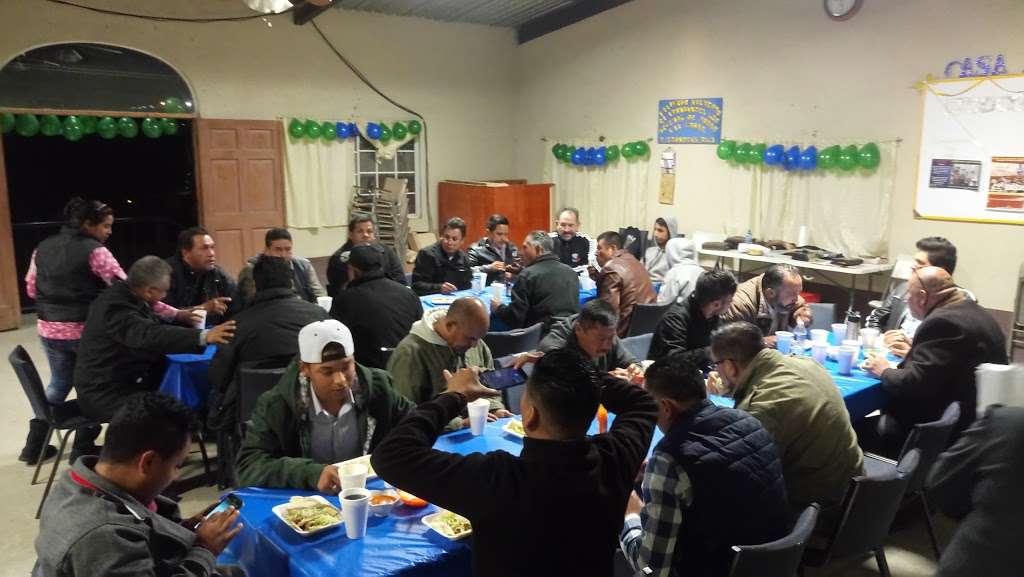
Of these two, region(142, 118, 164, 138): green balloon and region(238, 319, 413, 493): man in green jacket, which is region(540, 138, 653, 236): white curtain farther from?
region(238, 319, 413, 493): man in green jacket

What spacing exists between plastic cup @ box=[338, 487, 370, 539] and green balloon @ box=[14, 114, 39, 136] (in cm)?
777

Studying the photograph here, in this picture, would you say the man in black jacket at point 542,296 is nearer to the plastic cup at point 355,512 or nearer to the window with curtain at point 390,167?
the plastic cup at point 355,512

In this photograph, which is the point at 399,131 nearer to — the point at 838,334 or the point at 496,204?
the point at 496,204

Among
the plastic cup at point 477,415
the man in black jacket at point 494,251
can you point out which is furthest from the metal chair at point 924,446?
the man in black jacket at point 494,251

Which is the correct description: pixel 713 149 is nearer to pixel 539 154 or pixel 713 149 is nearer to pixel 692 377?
pixel 539 154

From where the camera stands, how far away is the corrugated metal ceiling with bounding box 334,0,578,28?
1013 centimetres

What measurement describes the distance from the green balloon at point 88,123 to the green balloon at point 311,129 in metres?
2.52

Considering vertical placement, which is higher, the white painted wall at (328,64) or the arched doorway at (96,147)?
the white painted wall at (328,64)

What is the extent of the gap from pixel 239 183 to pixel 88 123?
1.83 m

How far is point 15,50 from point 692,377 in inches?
341

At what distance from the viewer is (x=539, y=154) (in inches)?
466

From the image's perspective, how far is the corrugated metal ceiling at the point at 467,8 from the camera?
33.2 feet

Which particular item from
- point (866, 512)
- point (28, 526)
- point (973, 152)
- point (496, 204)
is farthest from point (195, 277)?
point (973, 152)

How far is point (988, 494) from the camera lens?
1789 millimetres
